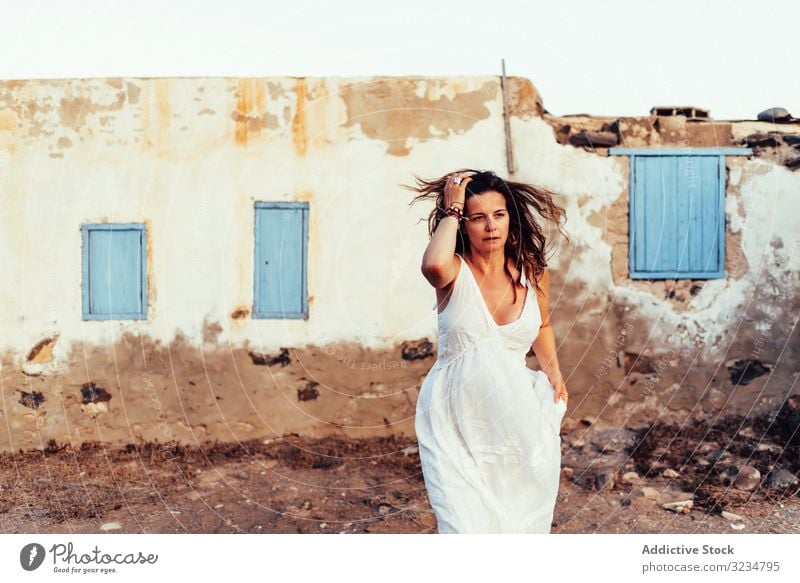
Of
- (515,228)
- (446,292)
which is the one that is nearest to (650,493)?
(515,228)

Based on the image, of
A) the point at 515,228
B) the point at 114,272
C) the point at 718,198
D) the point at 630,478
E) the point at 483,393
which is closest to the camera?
the point at 483,393

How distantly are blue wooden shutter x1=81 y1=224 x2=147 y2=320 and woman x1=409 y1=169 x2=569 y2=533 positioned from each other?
3.41 meters

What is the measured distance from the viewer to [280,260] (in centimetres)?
576

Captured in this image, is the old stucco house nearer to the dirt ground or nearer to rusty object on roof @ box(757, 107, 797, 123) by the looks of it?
rusty object on roof @ box(757, 107, 797, 123)

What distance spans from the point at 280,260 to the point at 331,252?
0.35 metres

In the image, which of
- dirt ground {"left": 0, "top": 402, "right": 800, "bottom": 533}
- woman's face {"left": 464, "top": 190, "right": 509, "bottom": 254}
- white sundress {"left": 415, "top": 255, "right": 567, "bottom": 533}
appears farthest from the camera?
dirt ground {"left": 0, "top": 402, "right": 800, "bottom": 533}

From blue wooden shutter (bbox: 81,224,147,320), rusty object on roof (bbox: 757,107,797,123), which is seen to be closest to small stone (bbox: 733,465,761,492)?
rusty object on roof (bbox: 757,107,797,123)

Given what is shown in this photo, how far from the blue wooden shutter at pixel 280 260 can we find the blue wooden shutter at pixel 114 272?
0.79 meters

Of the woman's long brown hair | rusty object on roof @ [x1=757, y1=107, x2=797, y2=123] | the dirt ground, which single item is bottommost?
the dirt ground

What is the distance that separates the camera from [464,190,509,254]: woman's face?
2934 mm

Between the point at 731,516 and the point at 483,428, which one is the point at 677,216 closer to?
the point at 731,516

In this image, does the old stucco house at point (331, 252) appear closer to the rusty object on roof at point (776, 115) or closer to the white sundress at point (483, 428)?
the rusty object on roof at point (776, 115)

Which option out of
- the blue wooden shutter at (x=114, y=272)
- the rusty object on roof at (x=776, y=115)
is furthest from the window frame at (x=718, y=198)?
the blue wooden shutter at (x=114, y=272)

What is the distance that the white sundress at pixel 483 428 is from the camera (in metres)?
2.72
